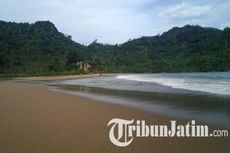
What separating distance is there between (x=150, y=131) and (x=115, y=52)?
491 ft

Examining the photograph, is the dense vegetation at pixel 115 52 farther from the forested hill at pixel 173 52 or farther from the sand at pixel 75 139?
the sand at pixel 75 139

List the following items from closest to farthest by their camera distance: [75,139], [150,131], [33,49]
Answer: [75,139]
[150,131]
[33,49]

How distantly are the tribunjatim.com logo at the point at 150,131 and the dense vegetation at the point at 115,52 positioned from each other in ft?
221

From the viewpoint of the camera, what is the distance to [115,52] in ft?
510

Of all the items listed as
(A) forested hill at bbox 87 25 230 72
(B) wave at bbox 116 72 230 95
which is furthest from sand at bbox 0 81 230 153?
(A) forested hill at bbox 87 25 230 72

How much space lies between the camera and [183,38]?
470 feet

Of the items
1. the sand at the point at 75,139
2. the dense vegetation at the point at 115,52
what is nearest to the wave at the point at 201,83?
the sand at the point at 75,139

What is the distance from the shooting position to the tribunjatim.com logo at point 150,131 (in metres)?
5.78

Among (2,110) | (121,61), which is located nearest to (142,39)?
(121,61)

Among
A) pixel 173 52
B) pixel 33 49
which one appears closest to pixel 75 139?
pixel 33 49

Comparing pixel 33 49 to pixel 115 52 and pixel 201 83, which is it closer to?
pixel 115 52

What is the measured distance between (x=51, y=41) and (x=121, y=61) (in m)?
35.2

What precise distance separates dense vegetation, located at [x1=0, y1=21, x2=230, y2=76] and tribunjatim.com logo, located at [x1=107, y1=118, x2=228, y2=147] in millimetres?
67444

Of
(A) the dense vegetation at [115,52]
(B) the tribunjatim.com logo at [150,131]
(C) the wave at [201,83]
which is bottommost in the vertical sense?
(C) the wave at [201,83]
